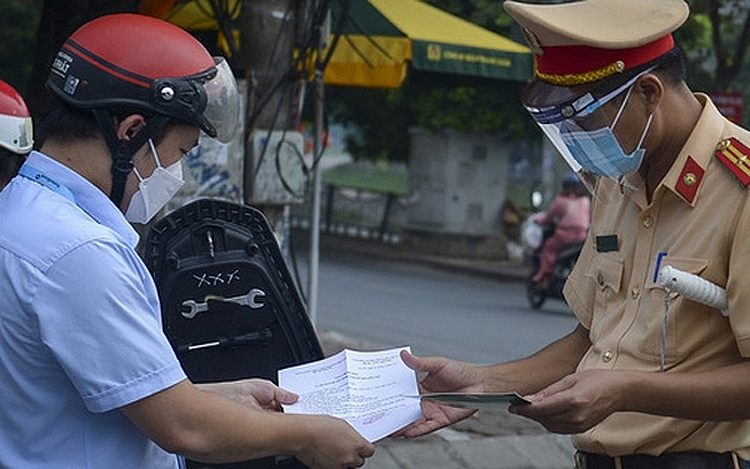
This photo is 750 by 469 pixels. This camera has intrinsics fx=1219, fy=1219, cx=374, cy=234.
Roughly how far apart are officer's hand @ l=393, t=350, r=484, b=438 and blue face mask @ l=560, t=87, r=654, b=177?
1.96 ft

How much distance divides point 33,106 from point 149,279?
4.27 m

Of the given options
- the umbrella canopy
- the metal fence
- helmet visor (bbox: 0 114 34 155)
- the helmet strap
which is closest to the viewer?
the helmet strap

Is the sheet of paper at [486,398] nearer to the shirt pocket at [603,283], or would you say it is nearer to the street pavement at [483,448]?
the shirt pocket at [603,283]

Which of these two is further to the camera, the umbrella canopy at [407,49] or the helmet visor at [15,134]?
the umbrella canopy at [407,49]

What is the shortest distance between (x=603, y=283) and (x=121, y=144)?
3.78 ft

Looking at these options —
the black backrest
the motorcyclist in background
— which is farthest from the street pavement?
the motorcyclist in background

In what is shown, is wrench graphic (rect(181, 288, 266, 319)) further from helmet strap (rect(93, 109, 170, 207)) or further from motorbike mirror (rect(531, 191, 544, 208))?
motorbike mirror (rect(531, 191, 544, 208))

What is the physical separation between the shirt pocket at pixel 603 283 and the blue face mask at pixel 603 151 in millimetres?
204

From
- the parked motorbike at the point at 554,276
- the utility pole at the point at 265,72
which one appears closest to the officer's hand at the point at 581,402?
the utility pole at the point at 265,72

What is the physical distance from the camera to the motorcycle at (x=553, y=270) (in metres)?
14.3

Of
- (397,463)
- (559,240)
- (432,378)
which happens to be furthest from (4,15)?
(432,378)

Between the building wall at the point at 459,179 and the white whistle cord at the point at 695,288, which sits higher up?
the white whistle cord at the point at 695,288

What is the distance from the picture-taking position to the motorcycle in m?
14.3

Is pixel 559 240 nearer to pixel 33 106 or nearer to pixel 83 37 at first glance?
pixel 33 106
